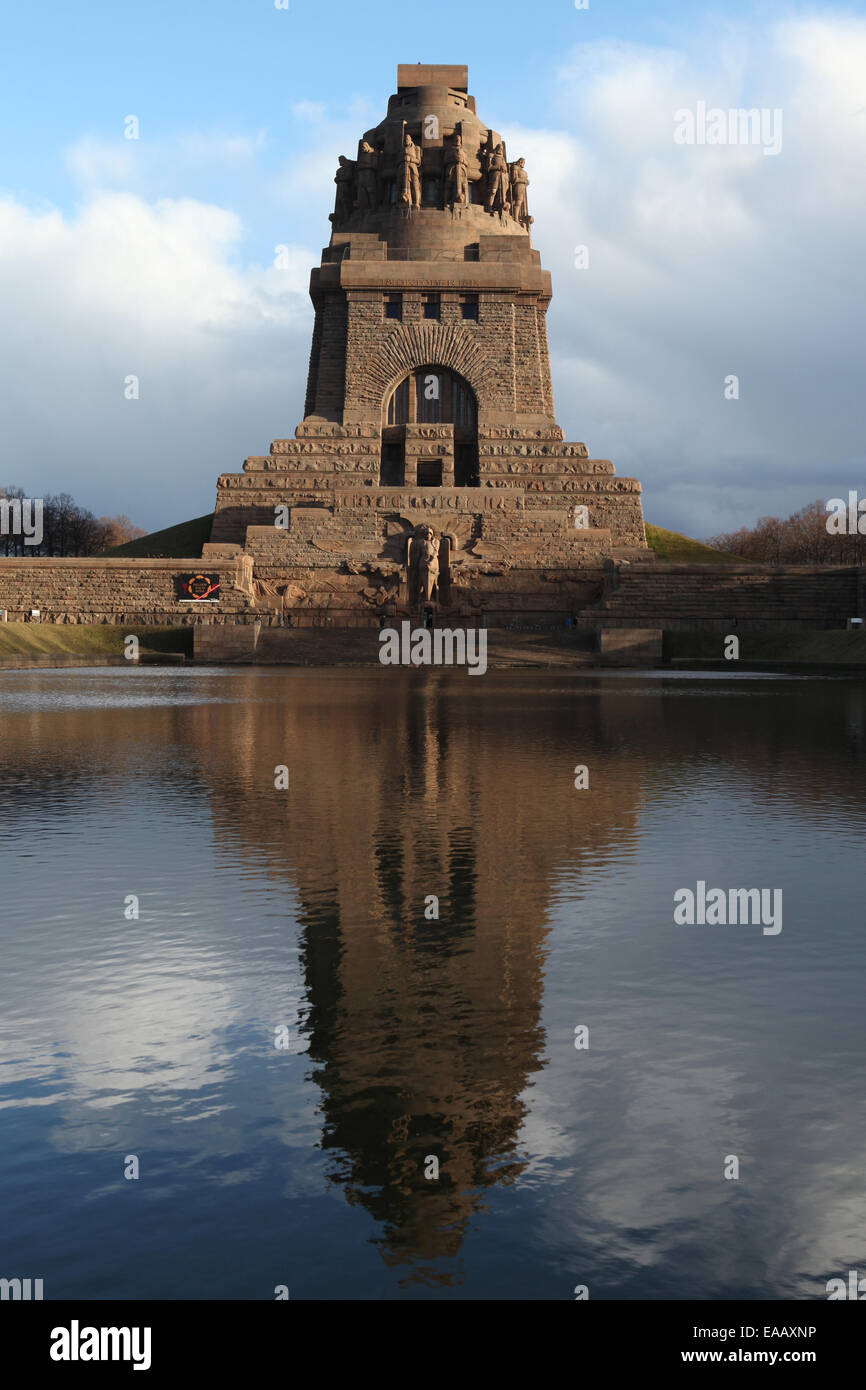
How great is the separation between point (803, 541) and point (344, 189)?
50.0 metres

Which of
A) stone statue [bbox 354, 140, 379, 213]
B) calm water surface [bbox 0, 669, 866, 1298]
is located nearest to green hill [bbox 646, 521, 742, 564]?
stone statue [bbox 354, 140, 379, 213]

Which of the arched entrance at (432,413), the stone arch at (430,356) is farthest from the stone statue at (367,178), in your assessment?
the arched entrance at (432,413)

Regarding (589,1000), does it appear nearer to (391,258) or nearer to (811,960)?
(811,960)

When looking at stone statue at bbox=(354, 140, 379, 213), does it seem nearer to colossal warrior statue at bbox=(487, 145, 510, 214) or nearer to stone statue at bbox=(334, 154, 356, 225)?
stone statue at bbox=(334, 154, 356, 225)

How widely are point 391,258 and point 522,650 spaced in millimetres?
36977

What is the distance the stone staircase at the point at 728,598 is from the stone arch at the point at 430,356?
72.2 feet

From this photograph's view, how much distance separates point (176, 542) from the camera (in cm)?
8631

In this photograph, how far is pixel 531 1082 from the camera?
5133 millimetres

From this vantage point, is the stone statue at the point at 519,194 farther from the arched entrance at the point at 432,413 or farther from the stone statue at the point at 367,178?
the arched entrance at the point at 432,413

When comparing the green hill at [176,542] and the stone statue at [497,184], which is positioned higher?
the stone statue at [497,184]

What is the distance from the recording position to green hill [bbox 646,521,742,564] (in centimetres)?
8381

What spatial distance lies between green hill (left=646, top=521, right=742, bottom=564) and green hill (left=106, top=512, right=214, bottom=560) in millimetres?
30511

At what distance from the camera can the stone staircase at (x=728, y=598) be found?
56.8 m
